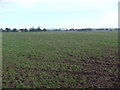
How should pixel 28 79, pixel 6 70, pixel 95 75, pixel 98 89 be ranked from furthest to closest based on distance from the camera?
pixel 6 70
pixel 95 75
pixel 28 79
pixel 98 89

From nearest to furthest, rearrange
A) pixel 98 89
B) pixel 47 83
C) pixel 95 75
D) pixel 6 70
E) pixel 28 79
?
pixel 98 89
pixel 47 83
pixel 28 79
pixel 95 75
pixel 6 70

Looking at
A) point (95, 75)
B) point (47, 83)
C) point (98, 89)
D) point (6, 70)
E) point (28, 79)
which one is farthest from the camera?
point (6, 70)

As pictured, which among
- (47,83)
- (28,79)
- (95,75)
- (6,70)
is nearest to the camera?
(47,83)

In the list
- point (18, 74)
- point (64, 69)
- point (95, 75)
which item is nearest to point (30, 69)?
point (18, 74)

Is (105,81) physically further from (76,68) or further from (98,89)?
(76,68)

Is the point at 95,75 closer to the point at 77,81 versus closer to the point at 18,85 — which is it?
the point at 77,81

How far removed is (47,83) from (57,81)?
0.50 meters

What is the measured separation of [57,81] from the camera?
664 cm

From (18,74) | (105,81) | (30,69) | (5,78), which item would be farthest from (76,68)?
(5,78)

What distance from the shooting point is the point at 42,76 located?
24.0ft

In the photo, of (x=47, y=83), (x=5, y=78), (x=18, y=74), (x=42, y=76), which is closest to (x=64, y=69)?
(x=42, y=76)

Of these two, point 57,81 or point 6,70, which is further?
point 6,70

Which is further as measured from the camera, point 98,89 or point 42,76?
point 42,76

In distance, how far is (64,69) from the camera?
841 cm
